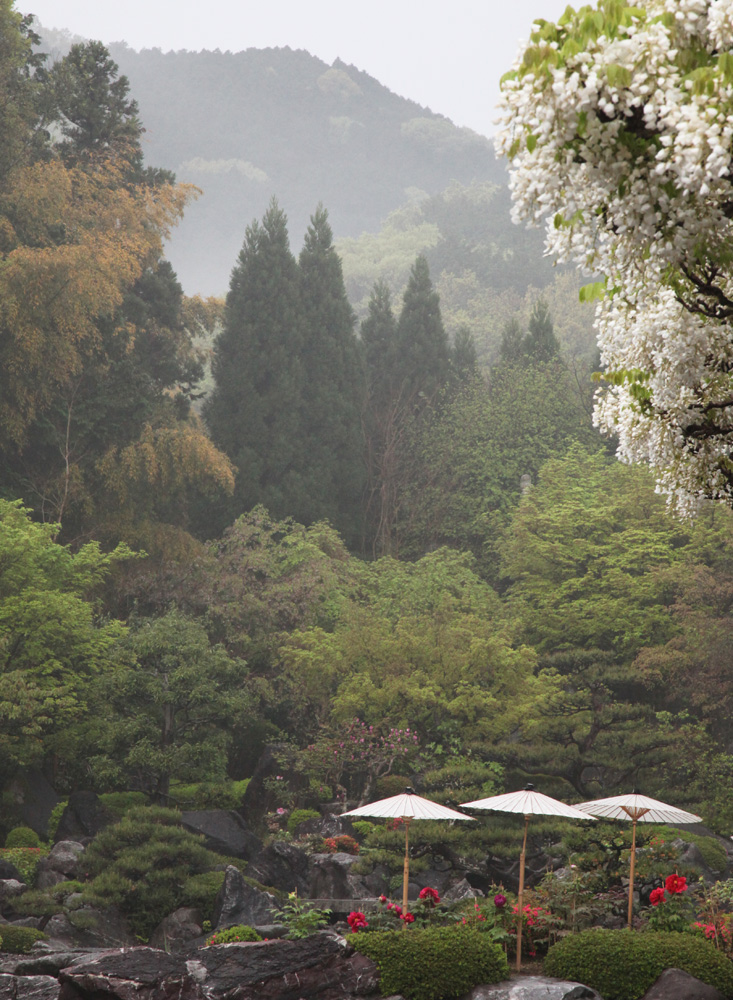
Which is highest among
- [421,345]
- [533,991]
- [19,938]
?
[421,345]

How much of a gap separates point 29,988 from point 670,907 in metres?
6.38

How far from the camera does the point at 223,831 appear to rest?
1498 centimetres

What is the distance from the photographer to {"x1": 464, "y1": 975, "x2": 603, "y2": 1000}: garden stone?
27.8ft

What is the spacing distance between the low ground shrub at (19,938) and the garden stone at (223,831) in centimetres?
371

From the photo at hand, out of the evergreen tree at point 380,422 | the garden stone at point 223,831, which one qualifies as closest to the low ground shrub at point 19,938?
the garden stone at point 223,831

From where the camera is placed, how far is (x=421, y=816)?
416 inches

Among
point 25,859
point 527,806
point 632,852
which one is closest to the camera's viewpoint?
point 527,806

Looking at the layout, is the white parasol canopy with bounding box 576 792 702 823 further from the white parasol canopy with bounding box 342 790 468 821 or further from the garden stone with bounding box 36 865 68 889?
the garden stone with bounding box 36 865 68 889

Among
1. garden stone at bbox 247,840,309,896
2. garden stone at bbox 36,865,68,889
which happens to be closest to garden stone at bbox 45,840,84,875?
garden stone at bbox 36,865,68,889

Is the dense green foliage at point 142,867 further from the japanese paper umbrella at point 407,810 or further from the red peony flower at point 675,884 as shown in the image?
the red peony flower at point 675,884

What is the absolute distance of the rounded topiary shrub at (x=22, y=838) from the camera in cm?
1488

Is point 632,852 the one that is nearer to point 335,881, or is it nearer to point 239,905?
point 335,881

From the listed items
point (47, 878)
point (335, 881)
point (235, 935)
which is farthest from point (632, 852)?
point (47, 878)

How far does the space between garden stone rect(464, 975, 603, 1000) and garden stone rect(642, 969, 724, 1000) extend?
50 cm
